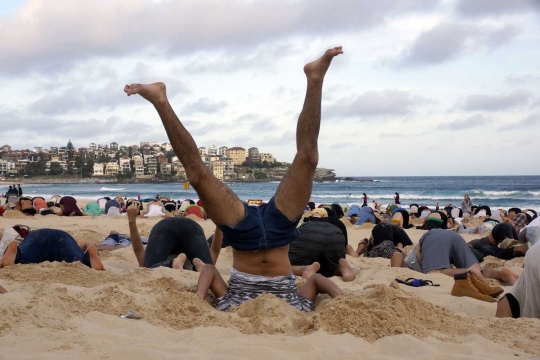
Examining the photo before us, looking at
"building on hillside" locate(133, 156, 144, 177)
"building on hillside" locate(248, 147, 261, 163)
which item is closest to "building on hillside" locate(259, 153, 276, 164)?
"building on hillside" locate(248, 147, 261, 163)

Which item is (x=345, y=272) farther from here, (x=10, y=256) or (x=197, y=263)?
(x=10, y=256)

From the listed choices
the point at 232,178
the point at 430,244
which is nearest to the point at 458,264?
the point at 430,244

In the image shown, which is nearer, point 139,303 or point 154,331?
point 154,331

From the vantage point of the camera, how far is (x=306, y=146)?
3695 mm

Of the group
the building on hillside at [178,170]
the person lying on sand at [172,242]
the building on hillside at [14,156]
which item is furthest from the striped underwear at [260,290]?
the building on hillside at [14,156]

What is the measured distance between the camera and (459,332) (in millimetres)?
3234

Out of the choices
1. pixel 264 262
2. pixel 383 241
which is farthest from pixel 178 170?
pixel 264 262

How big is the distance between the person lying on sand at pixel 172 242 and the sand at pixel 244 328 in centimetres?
140

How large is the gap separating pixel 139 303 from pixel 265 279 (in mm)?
902

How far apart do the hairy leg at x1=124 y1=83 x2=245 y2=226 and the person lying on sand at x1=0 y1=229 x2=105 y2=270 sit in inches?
107

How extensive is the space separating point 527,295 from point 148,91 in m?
2.93

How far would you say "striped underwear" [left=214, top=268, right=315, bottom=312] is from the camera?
392 cm

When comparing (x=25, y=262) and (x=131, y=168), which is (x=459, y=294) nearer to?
(x=25, y=262)

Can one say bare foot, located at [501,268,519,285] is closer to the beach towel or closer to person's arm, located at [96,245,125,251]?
person's arm, located at [96,245,125,251]
